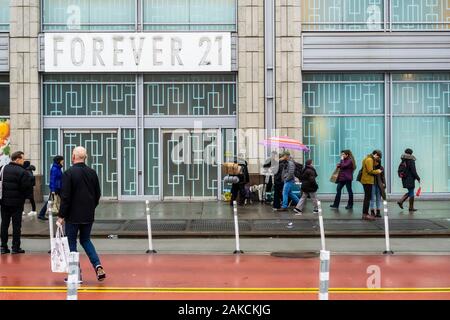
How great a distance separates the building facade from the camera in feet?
70.6

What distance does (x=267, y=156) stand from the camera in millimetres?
21453

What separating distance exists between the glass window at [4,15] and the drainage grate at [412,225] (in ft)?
43.6

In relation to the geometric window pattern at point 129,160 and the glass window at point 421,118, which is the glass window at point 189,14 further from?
the glass window at point 421,118

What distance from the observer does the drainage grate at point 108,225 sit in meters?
15.8

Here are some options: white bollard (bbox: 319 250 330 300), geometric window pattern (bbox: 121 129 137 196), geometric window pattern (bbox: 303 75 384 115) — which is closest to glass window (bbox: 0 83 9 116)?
geometric window pattern (bbox: 121 129 137 196)

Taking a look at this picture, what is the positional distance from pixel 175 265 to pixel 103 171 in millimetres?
11169

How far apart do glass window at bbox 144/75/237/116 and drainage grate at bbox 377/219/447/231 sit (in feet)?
24.1

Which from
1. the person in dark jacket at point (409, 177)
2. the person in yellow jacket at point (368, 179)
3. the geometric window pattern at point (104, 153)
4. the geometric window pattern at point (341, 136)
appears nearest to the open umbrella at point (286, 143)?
the geometric window pattern at point (341, 136)

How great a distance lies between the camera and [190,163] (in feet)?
72.4

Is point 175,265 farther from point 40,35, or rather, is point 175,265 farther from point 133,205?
point 40,35

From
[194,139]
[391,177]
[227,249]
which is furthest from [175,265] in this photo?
[391,177]

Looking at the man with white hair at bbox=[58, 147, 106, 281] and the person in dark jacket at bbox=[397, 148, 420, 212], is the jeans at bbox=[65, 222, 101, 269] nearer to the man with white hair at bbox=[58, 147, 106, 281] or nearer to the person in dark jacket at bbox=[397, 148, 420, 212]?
the man with white hair at bbox=[58, 147, 106, 281]
